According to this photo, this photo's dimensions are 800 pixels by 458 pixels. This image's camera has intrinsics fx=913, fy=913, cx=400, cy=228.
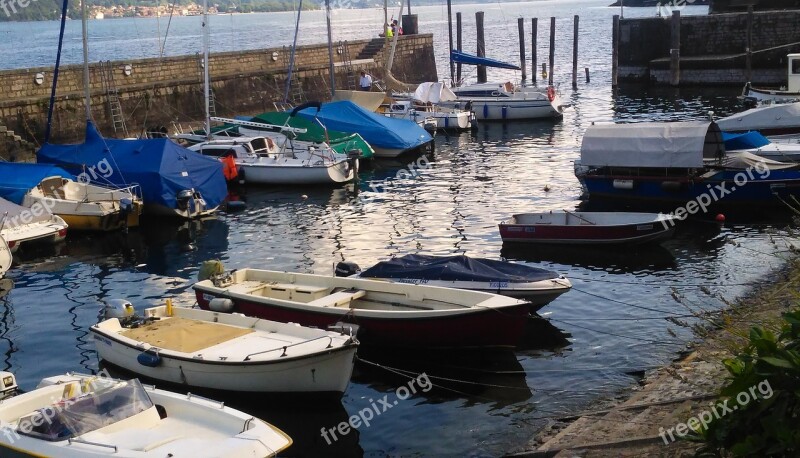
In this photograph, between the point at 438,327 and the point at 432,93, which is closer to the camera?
the point at 438,327

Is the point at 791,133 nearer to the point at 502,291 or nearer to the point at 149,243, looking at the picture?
the point at 502,291

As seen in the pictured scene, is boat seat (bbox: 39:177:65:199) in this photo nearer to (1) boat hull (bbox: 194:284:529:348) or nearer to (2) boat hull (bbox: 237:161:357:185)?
(2) boat hull (bbox: 237:161:357:185)

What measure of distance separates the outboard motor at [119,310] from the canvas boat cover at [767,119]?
2556 cm

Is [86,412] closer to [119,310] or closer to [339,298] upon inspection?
[119,310]

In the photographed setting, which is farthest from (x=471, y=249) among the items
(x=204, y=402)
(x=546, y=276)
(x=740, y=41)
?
(x=740, y=41)

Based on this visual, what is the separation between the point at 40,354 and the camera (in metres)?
17.7

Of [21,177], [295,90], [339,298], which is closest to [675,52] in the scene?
[295,90]

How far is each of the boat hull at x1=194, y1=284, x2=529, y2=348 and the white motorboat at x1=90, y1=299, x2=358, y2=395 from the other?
1.37 m

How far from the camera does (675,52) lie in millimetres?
56875

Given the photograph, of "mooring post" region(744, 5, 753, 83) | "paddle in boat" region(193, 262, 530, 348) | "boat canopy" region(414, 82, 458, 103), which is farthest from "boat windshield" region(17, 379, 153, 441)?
"mooring post" region(744, 5, 753, 83)

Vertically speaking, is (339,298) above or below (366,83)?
below

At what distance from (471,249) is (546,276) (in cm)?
619

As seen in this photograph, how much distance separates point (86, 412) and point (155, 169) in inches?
677

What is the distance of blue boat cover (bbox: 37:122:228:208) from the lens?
93.3ft
